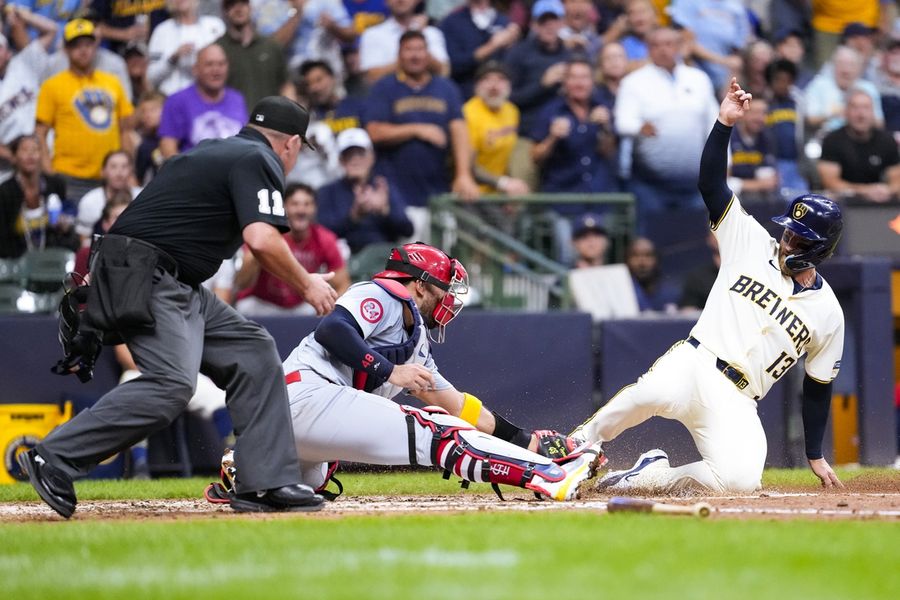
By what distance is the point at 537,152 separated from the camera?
43.0 feet

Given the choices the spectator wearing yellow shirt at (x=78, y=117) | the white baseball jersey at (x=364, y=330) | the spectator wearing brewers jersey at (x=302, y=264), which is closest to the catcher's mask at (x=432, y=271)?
the white baseball jersey at (x=364, y=330)

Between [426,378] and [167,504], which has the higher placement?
[426,378]

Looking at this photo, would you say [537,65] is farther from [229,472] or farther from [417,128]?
[229,472]

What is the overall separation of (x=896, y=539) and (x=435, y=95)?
318 inches

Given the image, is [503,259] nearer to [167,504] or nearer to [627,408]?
[627,408]

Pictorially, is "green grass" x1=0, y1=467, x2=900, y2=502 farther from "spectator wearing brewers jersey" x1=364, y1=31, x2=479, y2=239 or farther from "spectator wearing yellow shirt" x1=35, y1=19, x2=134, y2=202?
"spectator wearing yellow shirt" x1=35, y1=19, x2=134, y2=202

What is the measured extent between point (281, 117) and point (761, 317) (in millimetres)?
2947

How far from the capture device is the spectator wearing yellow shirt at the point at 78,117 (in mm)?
12375

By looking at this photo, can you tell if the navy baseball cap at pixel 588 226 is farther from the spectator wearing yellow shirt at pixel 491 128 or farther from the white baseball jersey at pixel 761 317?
the white baseball jersey at pixel 761 317

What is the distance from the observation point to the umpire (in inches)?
245

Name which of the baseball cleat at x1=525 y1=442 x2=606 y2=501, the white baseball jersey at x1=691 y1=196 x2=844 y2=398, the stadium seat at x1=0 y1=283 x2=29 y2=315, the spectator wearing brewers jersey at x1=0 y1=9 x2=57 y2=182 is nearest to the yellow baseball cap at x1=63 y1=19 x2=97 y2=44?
the spectator wearing brewers jersey at x1=0 y1=9 x2=57 y2=182

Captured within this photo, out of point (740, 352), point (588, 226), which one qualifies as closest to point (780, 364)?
point (740, 352)

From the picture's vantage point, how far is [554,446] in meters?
7.39

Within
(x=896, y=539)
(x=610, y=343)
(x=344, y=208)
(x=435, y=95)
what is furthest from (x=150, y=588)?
(x=435, y=95)
